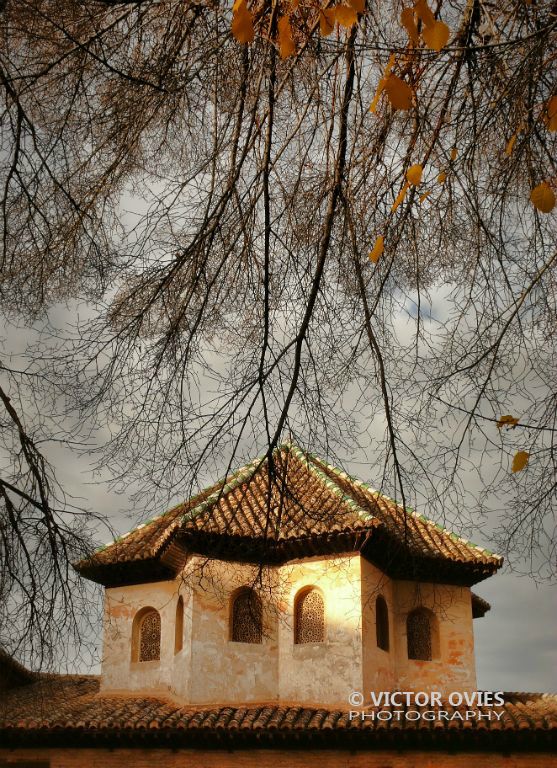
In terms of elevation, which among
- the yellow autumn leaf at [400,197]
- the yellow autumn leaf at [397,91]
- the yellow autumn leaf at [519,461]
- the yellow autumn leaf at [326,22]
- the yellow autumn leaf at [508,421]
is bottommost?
the yellow autumn leaf at [519,461]

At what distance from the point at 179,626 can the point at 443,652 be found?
455cm

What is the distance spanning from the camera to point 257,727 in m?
11.6

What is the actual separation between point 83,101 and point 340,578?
9981mm

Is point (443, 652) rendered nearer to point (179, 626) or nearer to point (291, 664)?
point (291, 664)

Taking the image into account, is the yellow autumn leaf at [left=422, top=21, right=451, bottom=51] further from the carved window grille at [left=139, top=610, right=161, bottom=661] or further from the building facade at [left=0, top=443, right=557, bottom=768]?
the carved window grille at [left=139, top=610, right=161, bottom=661]

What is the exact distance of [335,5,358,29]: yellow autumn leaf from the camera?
3297 millimetres

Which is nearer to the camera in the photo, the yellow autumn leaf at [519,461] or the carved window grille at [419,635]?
the yellow autumn leaf at [519,461]

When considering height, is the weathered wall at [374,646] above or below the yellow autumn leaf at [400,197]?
below

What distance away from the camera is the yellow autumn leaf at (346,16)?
10.8 ft

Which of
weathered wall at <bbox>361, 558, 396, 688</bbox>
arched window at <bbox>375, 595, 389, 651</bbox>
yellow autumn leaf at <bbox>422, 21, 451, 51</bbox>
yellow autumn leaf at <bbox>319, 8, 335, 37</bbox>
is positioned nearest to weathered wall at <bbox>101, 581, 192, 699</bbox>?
weathered wall at <bbox>361, 558, 396, 688</bbox>

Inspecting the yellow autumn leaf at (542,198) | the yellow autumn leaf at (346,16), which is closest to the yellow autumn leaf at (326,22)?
the yellow autumn leaf at (346,16)

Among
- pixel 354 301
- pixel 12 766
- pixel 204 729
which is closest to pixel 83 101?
pixel 354 301

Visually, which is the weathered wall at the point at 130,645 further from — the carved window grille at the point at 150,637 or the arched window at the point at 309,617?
the arched window at the point at 309,617

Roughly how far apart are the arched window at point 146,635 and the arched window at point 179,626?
53 cm
